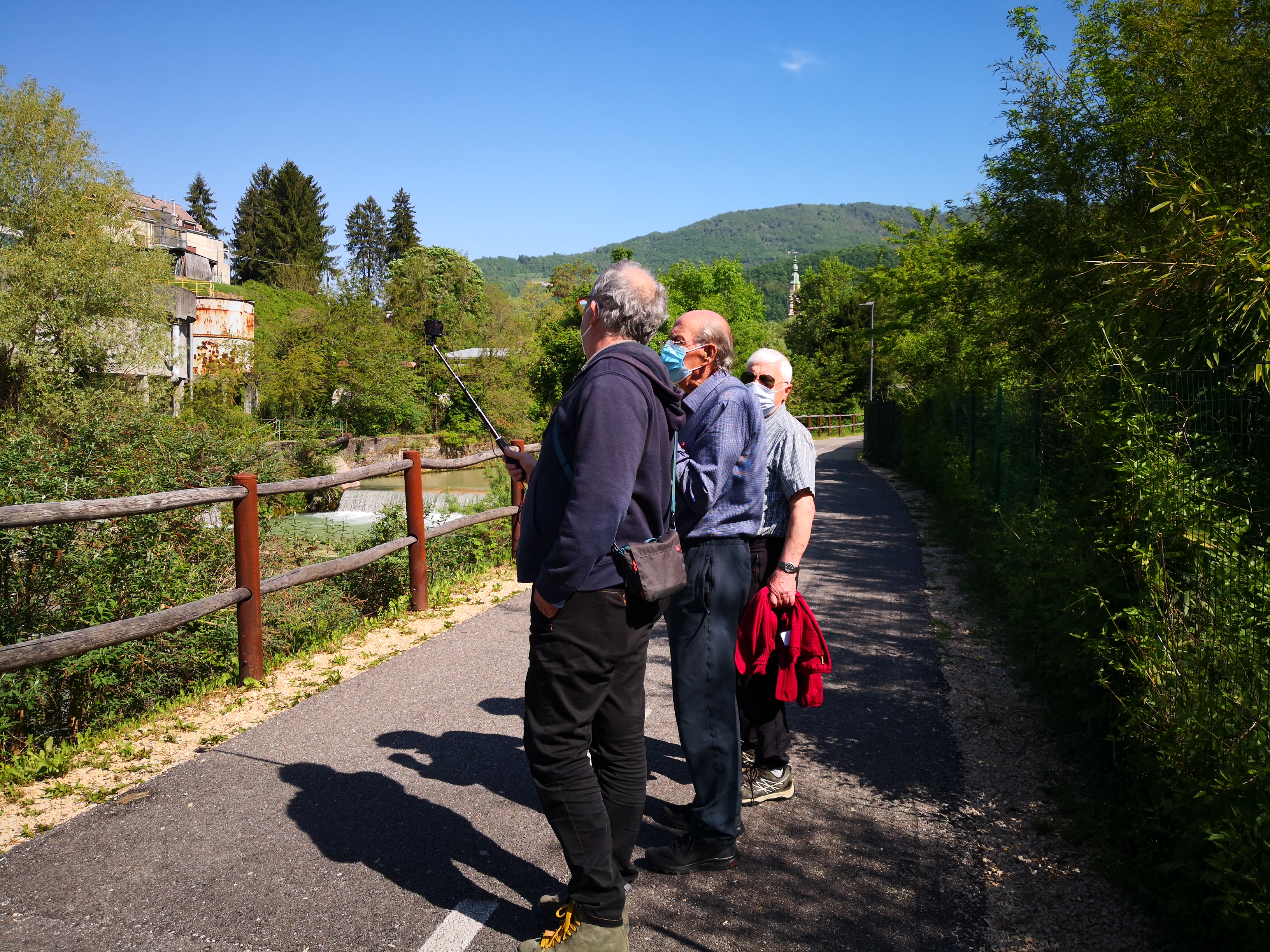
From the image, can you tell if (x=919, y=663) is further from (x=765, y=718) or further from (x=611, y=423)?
(x=611, y=423)

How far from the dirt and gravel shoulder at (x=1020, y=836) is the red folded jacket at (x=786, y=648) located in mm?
867

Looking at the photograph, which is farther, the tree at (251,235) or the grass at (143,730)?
the tree at (251,235)

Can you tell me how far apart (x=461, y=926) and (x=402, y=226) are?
10453 cm

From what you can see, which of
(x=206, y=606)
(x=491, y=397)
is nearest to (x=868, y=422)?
(x=491, y=397)

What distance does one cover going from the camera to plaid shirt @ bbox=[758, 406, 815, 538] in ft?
12.3

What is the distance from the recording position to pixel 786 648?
12.0 ft

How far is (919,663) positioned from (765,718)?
8.37 feet

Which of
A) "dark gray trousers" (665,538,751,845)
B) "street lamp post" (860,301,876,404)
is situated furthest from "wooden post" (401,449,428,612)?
"street lamp post" (860,301,876,404)

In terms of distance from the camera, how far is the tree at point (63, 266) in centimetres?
2995

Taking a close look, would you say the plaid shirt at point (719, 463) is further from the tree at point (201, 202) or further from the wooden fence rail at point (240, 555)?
the tree at point (201, 202)

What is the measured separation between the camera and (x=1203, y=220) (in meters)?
3.46

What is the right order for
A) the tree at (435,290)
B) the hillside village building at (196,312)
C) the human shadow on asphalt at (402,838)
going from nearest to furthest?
the human shadow on asphalt at (402,838)
the hillside village building at (196,312)
the tree at (435,290)

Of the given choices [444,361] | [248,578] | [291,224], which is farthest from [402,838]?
[291,224]

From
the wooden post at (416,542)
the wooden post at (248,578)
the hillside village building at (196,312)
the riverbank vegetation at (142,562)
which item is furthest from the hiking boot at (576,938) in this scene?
the hillside village building at (196,312)
